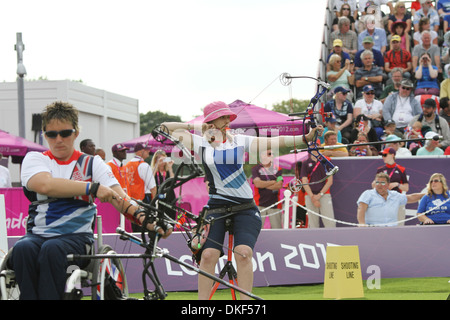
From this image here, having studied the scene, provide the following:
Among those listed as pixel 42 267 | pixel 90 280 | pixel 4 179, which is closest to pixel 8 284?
pixel 42 267

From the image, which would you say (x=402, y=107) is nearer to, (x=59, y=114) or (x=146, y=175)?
(x=146, y=175)

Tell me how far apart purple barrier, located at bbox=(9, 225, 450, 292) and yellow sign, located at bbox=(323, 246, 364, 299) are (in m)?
1.55

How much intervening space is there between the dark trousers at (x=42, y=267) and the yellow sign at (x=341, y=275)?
468 cm

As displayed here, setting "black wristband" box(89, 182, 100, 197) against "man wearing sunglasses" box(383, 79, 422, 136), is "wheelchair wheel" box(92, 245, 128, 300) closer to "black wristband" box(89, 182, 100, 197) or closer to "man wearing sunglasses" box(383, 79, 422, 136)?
"black wristband" box(89, 182, 100, 197)

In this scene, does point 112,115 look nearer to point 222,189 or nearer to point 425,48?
point 425,48

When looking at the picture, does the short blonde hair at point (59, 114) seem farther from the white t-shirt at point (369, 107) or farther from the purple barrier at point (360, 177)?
the white t-shirt at point (369, 107)

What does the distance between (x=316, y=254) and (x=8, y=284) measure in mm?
6399

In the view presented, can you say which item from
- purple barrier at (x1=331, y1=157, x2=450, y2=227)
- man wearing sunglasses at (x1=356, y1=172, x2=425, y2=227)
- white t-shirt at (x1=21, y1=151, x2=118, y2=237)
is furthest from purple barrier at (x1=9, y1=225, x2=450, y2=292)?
white t-shirt at (x1=21, y1=151, x2=118, y2=237)

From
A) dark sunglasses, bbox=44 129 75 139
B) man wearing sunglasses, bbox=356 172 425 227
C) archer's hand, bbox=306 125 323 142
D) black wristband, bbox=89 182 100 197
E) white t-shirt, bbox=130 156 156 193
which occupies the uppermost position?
archer's hand, bbox=306 125 323 142

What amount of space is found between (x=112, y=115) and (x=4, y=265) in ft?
107

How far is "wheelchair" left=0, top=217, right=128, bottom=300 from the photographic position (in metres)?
4.93

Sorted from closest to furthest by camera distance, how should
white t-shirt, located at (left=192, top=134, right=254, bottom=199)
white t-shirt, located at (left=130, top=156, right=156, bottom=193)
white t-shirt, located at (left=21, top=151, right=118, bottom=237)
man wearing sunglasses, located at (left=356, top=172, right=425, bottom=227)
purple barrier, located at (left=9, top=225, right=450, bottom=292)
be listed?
white t-shirt, located at (left=21, top=151, right=118, bottom=237)
white t-shirt, located at (left=192, top=134, right=254, bottom=199)
purple barrier, located at (left=9, top=225, right=450, bottom=292)
man wearing sunglasses, located at (left=356, top=172, right=425, bottom=227)
white t-shirt, located at (left=130, top=156, right=156, bottom=193)

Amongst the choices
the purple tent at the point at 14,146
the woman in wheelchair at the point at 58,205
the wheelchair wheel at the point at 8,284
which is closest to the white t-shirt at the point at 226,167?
the woman in wheelchair at the point at 58,205

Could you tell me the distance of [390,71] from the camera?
701 inches
